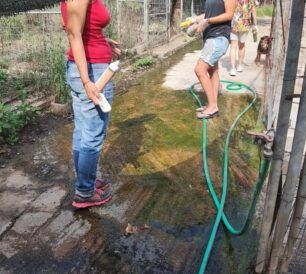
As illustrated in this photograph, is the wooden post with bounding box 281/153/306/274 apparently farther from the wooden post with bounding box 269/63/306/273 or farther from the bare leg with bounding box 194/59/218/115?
the bare leg with bounding box 194/59/218/115

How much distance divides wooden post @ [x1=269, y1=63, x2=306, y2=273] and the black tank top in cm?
313

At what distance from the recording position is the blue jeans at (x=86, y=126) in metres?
2.89

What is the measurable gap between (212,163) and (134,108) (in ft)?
6.53

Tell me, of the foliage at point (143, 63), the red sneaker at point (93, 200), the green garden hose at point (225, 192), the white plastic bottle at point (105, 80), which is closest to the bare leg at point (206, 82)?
the green garden hose at point (225, 192)

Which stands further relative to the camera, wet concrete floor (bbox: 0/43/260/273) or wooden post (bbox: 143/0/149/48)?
wooden post (bbox: 143/0/149/48)

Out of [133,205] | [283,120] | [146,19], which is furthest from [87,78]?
[146,19]

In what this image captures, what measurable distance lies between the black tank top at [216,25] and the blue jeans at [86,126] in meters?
2.28

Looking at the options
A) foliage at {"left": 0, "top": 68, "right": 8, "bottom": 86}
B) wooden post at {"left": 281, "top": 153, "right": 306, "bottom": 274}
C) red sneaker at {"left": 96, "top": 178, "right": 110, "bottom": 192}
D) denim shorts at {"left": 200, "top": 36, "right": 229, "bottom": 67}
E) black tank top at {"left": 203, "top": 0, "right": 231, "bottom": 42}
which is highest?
black tank top at {"left": 203, "top": 0, "right": 231, "bottom": 42}

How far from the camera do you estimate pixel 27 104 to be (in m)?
4.92

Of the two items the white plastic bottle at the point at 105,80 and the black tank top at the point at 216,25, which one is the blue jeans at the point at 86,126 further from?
the black tank top at the point at 216,25

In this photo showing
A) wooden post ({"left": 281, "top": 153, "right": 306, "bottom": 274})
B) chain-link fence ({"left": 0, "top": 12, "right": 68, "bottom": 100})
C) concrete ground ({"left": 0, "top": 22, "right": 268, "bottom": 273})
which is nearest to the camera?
wooden post ({"left": 281, "top": 153, "right": 306, "bottom": 274})

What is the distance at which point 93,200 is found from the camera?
3.26 m

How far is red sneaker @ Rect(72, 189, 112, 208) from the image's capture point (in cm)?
322

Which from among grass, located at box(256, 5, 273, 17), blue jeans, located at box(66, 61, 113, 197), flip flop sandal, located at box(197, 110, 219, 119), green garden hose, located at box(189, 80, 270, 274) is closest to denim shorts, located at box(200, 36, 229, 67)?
flip flop sandal, located at box(197, 110, 219, 119)
